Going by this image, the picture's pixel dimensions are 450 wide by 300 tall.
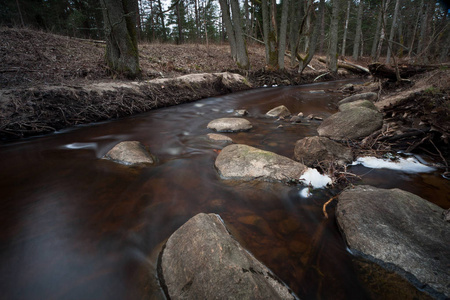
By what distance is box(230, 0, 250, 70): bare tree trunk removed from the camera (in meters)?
11.5

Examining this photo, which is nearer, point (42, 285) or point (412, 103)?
point (42, 285)

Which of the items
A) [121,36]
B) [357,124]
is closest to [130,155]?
[357,124]

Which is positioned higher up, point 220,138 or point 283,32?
point 283,32

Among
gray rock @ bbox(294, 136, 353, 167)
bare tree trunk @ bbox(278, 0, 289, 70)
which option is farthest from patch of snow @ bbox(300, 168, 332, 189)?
bare tree trunk @ bbox(278, 0, 289, 70)

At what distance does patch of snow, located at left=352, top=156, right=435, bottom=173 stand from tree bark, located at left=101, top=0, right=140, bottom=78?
292 inches

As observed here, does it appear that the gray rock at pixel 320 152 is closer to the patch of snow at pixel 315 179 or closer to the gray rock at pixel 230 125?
the patch of snow at pixel 315 179

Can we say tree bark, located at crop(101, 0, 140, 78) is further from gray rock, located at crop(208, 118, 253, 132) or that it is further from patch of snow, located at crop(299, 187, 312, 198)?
patch of snow, located at crop(299, 187, 312, 198)

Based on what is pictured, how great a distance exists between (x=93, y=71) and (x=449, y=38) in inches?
801

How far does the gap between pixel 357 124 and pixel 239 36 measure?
1037 centimetres

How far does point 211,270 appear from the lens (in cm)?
128

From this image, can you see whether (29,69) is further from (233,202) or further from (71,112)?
(233,202)

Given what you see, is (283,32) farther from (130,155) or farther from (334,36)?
(130,155)

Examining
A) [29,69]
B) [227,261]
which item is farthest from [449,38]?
[29,69]

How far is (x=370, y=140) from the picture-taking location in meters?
3.34
